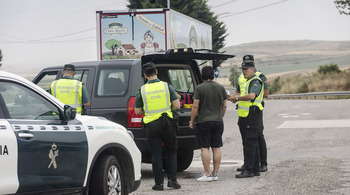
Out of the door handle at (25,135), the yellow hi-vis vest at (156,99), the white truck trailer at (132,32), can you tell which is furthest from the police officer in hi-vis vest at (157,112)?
the white truck trailer at (132,32)

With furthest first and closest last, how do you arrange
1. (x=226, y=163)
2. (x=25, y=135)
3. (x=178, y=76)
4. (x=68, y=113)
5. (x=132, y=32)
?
(x=132, y=32)
(x=226, y=163)
(x=178, y=76)
(x=68, y=113)
(x=25, y=135)

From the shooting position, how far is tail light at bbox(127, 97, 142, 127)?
9.76 meters

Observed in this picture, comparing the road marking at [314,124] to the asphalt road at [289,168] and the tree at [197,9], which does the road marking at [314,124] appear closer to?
the asphalt road at [289,168]

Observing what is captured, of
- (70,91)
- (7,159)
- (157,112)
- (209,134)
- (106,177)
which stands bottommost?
(106,177)

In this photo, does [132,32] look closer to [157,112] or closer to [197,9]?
[157,112]

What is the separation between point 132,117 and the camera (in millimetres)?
9758

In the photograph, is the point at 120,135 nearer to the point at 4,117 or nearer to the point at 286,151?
the point at 4,117

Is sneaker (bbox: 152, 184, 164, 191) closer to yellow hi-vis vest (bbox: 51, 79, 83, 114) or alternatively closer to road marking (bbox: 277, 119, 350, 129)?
yellow hi-vis vest (bbox: 51, 79, 83, 114)

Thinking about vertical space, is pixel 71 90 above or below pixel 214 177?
above

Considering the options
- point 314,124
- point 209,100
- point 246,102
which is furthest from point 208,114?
point 314,124

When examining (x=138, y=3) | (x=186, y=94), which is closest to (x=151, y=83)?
(x=186, y=94)

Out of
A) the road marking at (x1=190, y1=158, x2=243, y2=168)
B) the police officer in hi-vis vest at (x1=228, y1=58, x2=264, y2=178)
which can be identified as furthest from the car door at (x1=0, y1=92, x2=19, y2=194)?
the road marking at (x1=190, y1=158, x2=243, y2=168)

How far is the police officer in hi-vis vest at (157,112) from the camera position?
9.20m

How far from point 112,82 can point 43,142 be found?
4.21 meters
